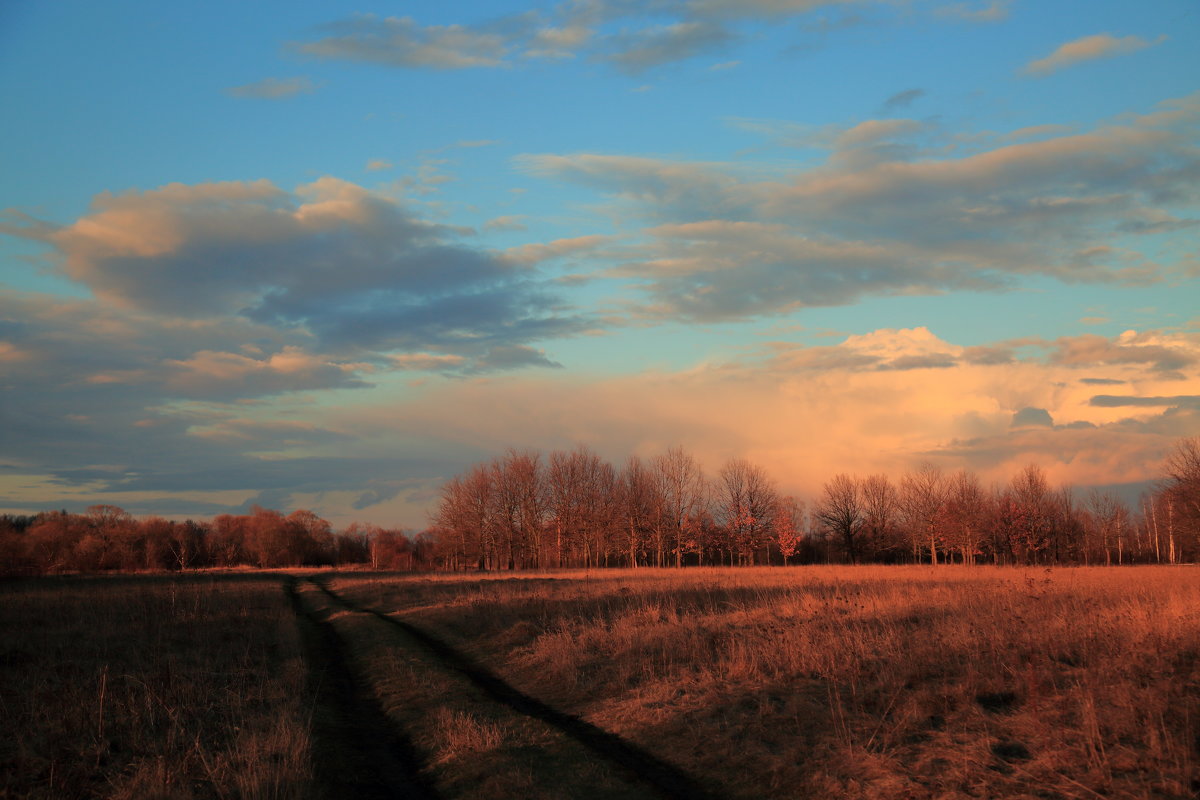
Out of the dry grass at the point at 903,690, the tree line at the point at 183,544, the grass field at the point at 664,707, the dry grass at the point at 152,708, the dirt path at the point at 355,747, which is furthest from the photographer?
the tree line at the point at 183,544

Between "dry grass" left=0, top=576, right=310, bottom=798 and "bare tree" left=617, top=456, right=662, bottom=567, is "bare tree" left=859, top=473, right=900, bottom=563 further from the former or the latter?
"dry grass" left=0, top=576, right=310, bottom=798

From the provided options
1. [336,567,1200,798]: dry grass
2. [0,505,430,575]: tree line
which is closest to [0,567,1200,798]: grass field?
[336,567,1200,798]: dry grass

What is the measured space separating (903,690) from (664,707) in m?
3.44

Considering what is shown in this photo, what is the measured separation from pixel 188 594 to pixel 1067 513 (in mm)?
89844

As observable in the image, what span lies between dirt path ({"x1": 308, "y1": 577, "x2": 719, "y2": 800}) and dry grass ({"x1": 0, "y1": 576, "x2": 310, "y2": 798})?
3332 mm

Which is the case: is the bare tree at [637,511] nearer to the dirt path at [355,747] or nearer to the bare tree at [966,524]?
the bare tree at [966,524]

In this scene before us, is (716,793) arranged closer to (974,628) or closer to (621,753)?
(621,753)

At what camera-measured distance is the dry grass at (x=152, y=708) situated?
816cm

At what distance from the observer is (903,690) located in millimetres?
10008

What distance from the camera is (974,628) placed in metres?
12.7

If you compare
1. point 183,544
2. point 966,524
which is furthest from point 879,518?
point 183,544

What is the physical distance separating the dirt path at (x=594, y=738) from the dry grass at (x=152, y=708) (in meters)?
3.33

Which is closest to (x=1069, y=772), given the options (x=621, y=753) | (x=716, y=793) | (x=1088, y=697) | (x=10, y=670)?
(x=1088, y=697)

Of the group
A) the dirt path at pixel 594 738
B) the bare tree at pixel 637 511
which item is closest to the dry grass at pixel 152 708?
the dirt path at pixel 594 738
